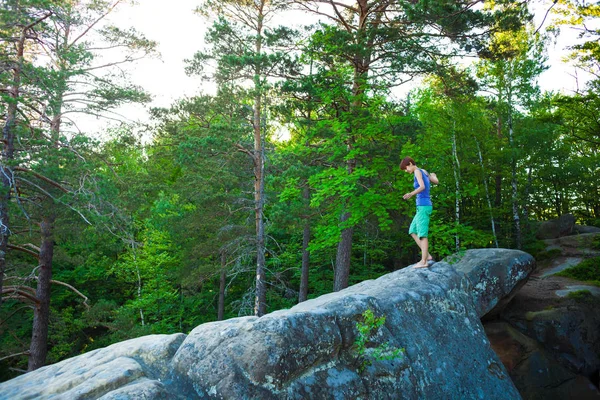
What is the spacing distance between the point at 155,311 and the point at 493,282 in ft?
48.0

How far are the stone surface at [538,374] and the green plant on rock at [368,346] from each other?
19.9 ft

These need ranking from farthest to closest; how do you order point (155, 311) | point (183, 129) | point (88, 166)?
1. point (155, 311)
2. point (183, 129)
3. point (88, 166)

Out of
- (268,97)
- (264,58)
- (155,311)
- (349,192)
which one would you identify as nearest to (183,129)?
(268,97)

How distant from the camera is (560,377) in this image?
30.9 ft

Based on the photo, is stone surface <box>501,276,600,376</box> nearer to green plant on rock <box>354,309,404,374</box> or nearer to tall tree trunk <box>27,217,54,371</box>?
green plant on rock <box>354,309,404,374</box>

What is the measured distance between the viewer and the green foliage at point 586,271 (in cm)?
1238

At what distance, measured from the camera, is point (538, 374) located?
9.34 metres

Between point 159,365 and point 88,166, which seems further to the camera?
point 88,166

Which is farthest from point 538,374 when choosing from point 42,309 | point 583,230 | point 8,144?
point 583,230

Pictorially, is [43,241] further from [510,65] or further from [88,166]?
[510,65]

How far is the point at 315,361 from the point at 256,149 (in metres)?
10.6

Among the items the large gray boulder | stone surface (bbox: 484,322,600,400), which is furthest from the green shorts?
stone surface (bbox: 484,322,600,400)

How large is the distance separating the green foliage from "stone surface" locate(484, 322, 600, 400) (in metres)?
3.77

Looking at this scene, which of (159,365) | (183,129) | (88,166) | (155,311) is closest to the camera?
(159,365)
